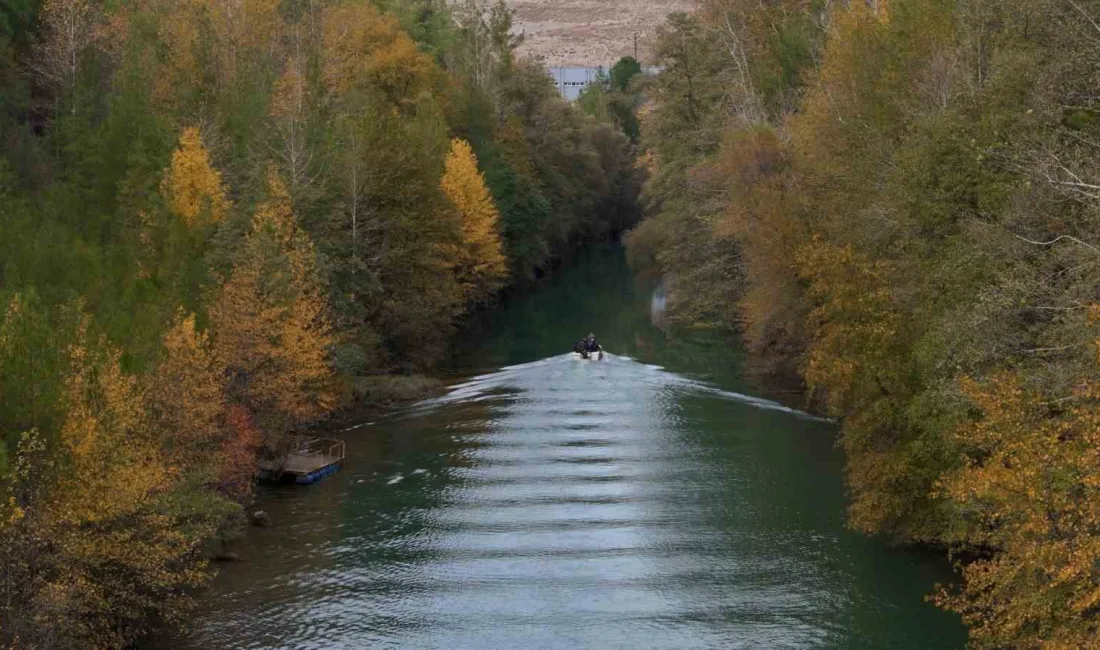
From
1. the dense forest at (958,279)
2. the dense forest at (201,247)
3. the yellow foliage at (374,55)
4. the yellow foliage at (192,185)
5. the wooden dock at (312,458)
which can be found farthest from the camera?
the yellow foliage at (374,55)

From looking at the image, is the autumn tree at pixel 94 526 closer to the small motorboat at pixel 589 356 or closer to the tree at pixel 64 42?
the tree at pixel 64 42

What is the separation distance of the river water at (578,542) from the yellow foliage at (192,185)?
1247 centimetres

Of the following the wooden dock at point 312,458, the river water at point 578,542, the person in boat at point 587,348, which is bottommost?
the river water at point 578,542

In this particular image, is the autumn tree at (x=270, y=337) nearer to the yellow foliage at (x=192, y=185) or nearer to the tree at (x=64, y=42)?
the yellow foliage at (x=192, y=185)

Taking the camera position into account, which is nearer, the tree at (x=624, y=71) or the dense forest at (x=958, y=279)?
the dense forest at (x=958, y=279)

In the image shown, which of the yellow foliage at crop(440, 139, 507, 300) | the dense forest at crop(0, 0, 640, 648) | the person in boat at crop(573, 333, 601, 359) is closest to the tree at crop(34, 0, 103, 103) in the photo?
the dense forest at crop(0, 0, 640, 648)

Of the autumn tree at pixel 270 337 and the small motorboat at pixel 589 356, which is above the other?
the autumn tree at pixel 270 337

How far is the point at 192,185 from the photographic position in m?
58.0

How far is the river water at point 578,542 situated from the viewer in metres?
34.7

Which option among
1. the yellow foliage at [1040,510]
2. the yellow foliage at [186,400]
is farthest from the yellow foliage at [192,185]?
the yellow foliage at [1040,510]

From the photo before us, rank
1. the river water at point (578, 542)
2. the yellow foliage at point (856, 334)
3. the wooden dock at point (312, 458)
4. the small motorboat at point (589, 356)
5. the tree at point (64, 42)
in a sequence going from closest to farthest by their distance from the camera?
the river water at point (578, 542) < the yellow foliage at point (856, 334) < the wooden dock at point (312, 458) < the tree at point (64, 42) < the small motorboat at point (589, 356)

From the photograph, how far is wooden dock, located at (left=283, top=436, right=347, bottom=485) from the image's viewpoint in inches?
1934

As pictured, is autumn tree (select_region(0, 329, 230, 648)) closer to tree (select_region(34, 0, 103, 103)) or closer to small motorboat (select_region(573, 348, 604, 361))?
tree (select_region(34, 0, 103, 103))

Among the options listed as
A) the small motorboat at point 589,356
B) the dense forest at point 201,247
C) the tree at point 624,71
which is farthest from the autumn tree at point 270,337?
the tree at point 624,71
